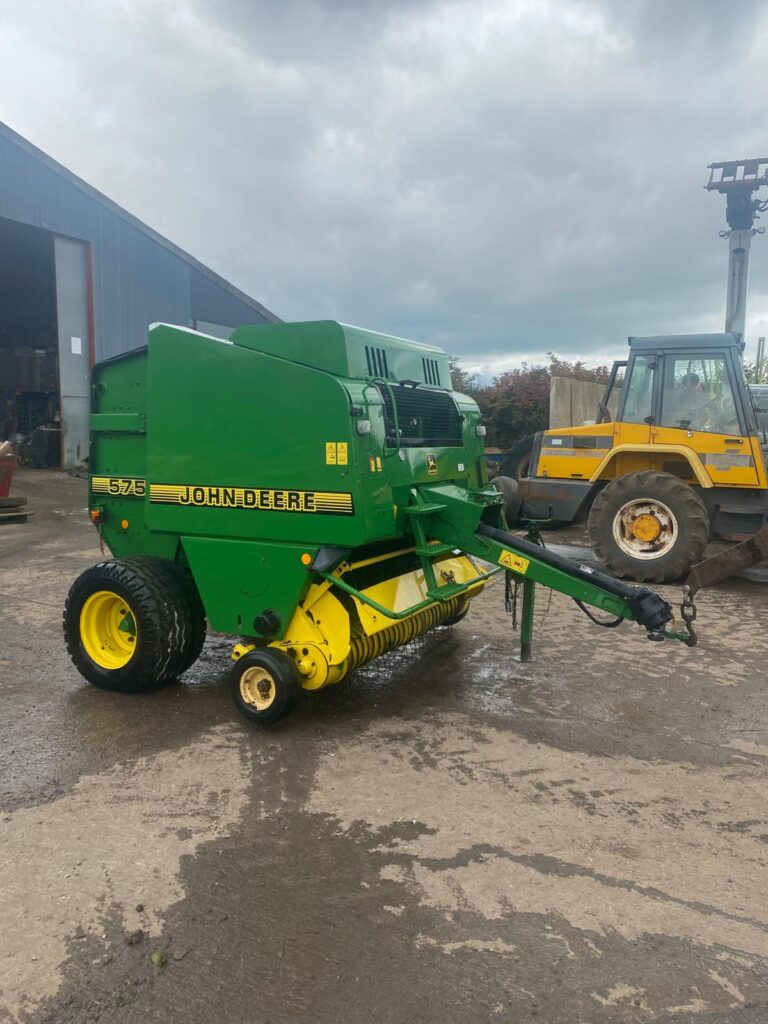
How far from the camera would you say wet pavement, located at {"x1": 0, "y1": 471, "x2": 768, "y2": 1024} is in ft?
7.41

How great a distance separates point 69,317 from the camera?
53.0 feet

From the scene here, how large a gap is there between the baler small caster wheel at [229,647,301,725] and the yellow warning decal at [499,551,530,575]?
52.6 inches

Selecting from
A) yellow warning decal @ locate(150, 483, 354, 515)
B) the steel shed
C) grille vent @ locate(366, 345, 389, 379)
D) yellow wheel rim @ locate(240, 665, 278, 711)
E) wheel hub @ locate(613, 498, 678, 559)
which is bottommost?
yellow wheel rim @ locate(240, 665, 278, 711)

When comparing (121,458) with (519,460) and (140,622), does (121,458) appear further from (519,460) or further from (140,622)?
(519,460)

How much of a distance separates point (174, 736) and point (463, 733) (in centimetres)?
157

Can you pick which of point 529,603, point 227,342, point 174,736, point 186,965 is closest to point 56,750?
point 174,736

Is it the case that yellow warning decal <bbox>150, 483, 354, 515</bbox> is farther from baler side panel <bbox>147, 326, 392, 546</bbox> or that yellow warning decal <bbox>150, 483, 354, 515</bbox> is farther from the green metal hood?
the green metal hood

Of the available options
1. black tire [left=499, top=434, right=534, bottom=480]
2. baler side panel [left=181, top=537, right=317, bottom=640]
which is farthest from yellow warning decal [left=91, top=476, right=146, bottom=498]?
black tire [left=499, top=434, right=534, bottom=480]

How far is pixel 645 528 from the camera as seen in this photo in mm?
7699

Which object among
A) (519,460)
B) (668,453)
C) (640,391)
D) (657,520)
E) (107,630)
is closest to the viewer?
(107,630)

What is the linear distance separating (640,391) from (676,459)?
0.84 meters

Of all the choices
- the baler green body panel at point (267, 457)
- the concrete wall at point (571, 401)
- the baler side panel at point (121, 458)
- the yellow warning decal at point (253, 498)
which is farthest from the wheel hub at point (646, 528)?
the baler side panel at point (121, 458)

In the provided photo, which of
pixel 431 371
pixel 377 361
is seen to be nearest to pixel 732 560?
pixel 431 371

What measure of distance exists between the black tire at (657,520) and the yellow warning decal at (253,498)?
463 cm
